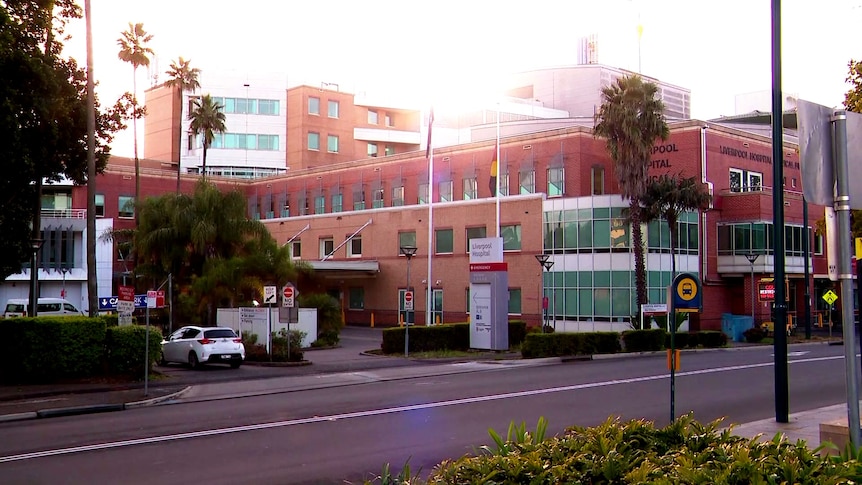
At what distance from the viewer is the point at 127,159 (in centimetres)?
7906

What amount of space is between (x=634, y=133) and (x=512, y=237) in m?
12.3

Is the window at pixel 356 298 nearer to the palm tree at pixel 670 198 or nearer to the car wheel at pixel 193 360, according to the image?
the palm tree at pixel 670 198

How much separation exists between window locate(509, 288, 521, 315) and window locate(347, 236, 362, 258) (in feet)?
50.8

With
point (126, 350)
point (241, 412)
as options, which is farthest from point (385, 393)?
point (126, 350)

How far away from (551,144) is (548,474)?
4874cm

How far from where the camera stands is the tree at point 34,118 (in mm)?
21875

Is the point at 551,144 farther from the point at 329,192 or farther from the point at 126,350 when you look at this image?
the point at 126,350

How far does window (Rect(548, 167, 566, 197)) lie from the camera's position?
51156 millimetres

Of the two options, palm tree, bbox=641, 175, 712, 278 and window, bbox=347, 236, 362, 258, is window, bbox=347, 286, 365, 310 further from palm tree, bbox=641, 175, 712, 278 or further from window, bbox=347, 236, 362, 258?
palm tree, bbox=641, 175, 712, 278

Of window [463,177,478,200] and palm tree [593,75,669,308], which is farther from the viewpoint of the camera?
window [463,177,478,200]

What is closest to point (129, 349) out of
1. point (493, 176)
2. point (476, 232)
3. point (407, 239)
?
point (493, 176)

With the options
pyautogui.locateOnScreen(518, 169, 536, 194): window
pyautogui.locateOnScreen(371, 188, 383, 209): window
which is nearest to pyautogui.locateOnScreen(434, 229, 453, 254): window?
pyautogui.locateOnScreen(518, 169, 536, 194): window

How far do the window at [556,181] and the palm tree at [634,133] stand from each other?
897 cm

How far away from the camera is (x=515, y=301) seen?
49688 millimetres
